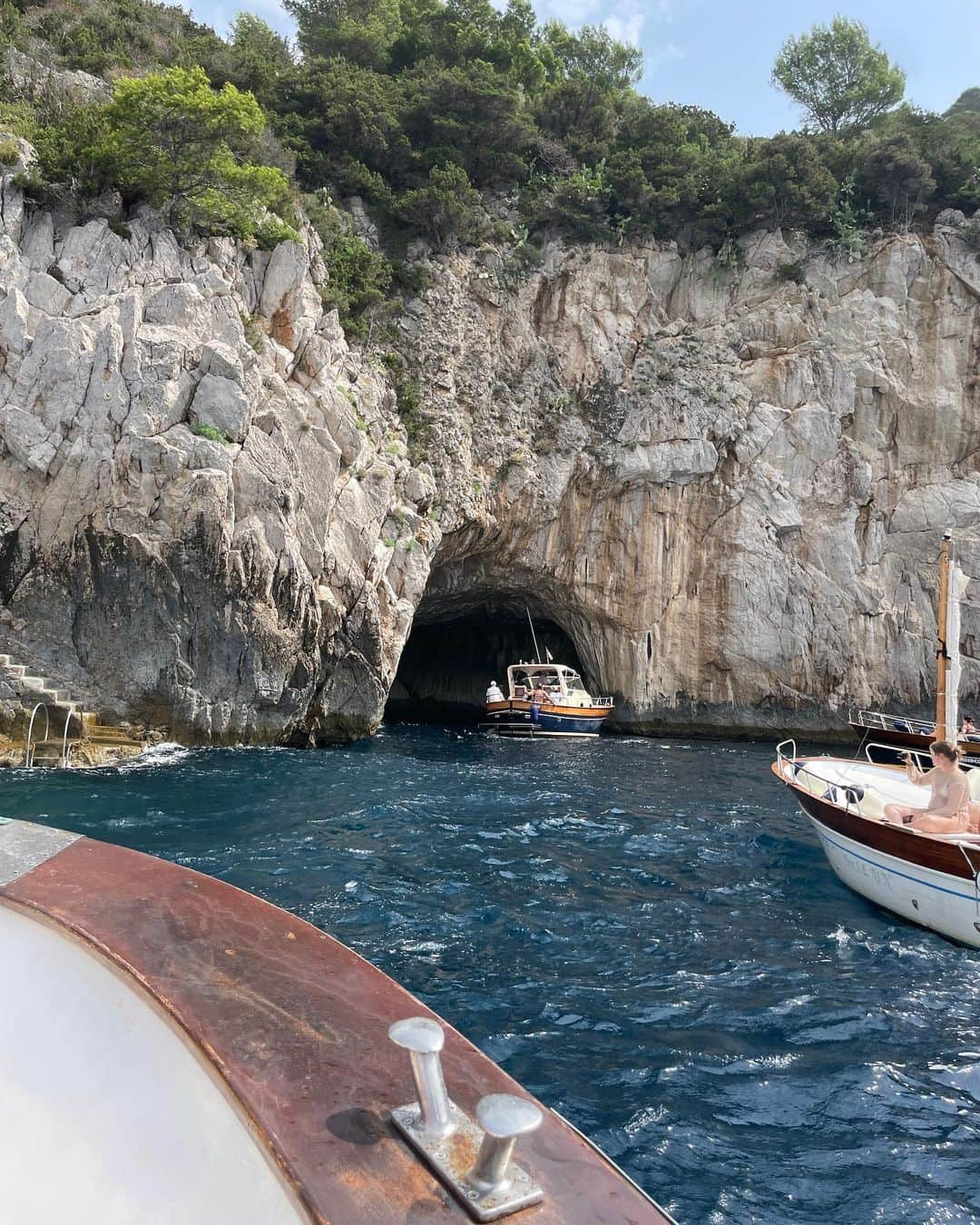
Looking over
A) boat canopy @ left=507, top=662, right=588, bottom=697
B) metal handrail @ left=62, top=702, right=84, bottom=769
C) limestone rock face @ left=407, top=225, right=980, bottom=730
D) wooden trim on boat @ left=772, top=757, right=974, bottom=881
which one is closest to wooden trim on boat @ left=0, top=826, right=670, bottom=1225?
wooden trim on boat @ left=772, top=757, right=974, bottom=881

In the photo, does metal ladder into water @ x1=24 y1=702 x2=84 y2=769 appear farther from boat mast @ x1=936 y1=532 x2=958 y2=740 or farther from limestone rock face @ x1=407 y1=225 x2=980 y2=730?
boat mast @ x1=936 y1=532 x2=958 y2=740

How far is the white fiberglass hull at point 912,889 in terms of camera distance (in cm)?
791

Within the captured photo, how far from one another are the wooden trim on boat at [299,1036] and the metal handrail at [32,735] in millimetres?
13425

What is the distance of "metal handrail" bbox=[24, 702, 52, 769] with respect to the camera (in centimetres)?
1470

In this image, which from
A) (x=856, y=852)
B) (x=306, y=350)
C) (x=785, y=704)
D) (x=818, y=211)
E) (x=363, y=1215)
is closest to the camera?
(x=363, y=1215)

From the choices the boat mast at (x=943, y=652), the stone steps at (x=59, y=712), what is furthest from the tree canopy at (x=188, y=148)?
the boat mast at (x=943, y=652)

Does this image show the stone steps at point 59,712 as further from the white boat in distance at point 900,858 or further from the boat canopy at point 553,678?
the boat canopy at point 553,678

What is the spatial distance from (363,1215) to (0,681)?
16326mm

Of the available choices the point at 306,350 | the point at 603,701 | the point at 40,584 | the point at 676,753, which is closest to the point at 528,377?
the point at 306,350

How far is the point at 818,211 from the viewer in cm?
2828

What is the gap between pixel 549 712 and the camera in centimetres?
2517

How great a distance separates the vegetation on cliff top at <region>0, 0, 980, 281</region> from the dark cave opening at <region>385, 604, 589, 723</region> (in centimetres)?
1490

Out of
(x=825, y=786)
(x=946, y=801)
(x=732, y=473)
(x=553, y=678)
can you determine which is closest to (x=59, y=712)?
(x=825, y=786)

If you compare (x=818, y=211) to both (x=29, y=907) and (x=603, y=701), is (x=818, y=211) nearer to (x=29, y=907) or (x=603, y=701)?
(x=603, y=701)
